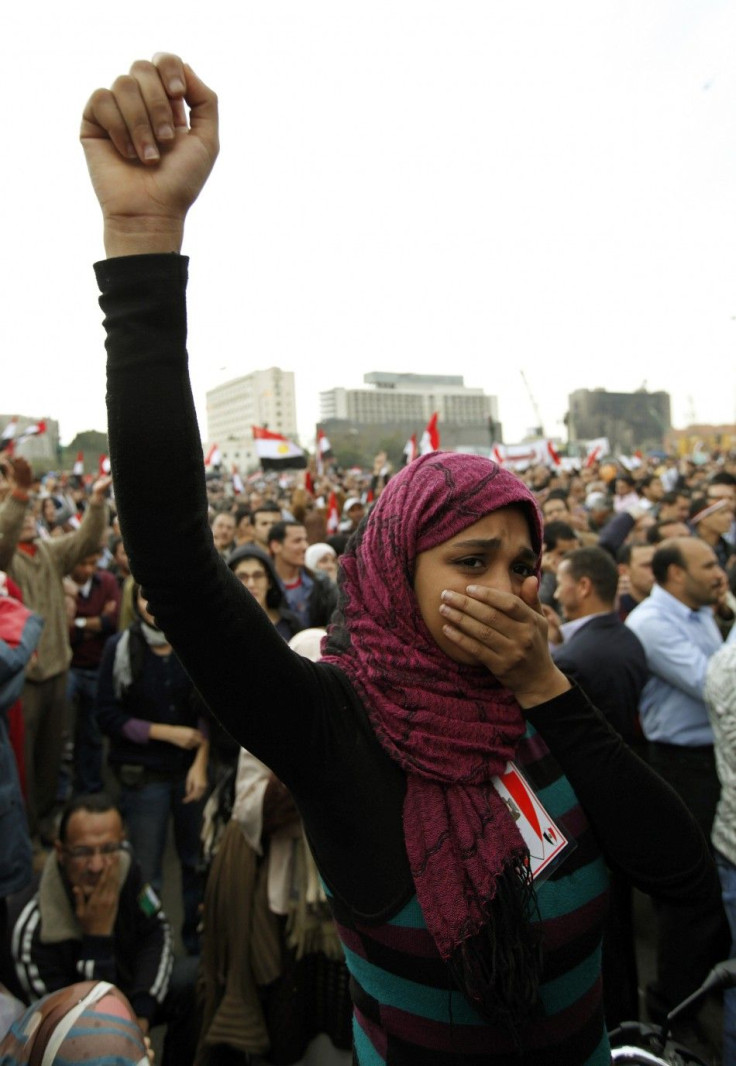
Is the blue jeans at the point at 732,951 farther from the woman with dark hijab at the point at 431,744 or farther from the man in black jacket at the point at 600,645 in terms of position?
the woman with dark hijab at the point at 431,744

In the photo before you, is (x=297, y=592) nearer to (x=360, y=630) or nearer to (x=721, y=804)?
(x=721, y=804)

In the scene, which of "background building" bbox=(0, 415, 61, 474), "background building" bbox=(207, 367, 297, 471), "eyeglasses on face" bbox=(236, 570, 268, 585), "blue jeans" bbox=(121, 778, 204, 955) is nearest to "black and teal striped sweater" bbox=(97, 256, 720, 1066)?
"eyeglasses on face" bbox=(236, 570, 268, 585)

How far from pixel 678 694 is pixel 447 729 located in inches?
111

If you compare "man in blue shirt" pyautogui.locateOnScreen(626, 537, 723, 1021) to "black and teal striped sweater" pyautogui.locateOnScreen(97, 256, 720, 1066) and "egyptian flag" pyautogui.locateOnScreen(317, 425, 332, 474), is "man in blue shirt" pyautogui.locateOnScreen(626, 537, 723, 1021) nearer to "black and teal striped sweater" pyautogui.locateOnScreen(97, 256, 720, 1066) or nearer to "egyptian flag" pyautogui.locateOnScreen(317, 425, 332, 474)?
"black and teal striped sweater" pyautogui.locateOnScreen(97, 256, 720, 1066)

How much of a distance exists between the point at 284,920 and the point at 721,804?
1.58 m

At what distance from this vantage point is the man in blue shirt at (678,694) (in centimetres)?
316

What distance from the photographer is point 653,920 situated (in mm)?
4090

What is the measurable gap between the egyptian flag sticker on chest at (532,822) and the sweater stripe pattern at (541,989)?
1 cm

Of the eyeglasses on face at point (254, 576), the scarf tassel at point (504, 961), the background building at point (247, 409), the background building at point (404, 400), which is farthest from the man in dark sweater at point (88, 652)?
the background building at point (404, 400)

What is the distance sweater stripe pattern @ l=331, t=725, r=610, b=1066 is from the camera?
110 cm

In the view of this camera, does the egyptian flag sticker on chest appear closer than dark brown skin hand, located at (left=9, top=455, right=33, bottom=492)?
Yes

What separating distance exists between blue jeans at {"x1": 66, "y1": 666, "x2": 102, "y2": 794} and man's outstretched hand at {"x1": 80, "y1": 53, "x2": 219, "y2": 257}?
17.2 ft

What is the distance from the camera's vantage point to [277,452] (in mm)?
11945

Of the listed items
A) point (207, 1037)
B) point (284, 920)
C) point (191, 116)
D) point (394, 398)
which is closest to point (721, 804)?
point (284, 920)
